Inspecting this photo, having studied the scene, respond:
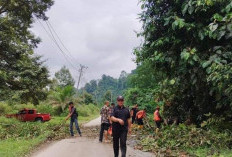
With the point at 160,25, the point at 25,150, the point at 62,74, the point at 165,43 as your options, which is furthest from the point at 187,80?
the point at 62,74

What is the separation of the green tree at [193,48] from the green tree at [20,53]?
10376 millimetres

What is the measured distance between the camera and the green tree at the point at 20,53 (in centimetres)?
2112

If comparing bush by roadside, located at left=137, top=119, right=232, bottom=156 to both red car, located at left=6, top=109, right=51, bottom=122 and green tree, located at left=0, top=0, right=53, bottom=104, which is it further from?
red car, located at left=6, top=109, right=51, bottom=122

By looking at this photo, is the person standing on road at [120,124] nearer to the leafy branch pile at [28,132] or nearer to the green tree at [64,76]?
the leafy branch pile at [28,132]

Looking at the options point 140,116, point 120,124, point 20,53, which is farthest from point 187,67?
point 20,53

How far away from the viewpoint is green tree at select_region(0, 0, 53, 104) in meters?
21.1

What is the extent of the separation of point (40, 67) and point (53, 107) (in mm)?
15203

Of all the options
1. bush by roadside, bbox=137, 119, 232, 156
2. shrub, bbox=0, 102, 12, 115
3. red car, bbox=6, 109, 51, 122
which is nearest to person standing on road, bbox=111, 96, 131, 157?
bush by roadside, bbox=137, 119, 232, 156

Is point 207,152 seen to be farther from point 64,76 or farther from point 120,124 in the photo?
point 64,76

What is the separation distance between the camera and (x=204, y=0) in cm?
989

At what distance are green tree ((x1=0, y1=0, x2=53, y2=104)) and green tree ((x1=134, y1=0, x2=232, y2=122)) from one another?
1038cm

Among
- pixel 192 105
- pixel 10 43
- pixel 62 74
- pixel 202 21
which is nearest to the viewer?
pixel 202 21

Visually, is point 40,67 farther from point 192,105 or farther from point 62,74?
point 62,74

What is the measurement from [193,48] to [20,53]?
17.2 meters
